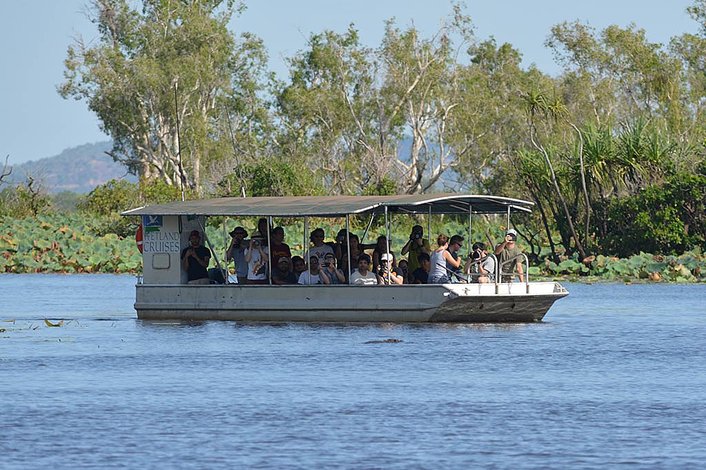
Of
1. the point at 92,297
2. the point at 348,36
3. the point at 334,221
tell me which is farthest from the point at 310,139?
the point at 92,297

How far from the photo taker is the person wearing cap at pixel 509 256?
22953 mm

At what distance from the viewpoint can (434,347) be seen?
2105cm

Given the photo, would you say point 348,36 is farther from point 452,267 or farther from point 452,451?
point 452,451

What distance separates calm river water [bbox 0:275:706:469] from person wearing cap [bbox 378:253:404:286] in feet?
2.53

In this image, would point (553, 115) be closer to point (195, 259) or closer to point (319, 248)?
point (319, 248)

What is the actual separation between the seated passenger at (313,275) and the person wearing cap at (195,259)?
5.62ft

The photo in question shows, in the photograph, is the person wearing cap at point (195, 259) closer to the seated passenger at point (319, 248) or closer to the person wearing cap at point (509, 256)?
the seated passenger at point (319, 248)

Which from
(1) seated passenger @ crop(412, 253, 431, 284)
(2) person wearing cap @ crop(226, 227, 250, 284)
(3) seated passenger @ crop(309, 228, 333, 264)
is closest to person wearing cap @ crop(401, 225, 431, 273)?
(1) seated passenger @ crop(412, 253, 431, 284)

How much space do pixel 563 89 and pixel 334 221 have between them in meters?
28.7

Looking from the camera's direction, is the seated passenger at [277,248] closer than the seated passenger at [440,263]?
No

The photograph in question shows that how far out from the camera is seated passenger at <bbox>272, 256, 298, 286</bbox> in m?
23.4

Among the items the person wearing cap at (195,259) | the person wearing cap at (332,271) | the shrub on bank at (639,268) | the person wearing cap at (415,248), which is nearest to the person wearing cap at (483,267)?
the person wearing cap at (415,248)

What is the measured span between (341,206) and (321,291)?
4.21 feet

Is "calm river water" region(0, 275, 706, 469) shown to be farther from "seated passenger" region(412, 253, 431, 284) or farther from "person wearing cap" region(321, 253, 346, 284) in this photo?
"seated passenger" region(412, 253, 431, 284)
